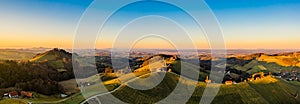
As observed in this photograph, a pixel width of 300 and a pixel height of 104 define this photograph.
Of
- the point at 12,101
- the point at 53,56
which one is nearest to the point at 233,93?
the point at 12,101

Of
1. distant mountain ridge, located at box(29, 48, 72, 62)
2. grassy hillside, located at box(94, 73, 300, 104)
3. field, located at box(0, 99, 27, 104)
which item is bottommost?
grassy hillside, located at box(94, 73, 300, 104)

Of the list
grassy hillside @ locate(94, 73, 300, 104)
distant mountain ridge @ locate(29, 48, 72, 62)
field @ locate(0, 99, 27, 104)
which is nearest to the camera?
field @ locate(0, 99, 27, 104)

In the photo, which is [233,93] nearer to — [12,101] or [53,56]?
[12,101]

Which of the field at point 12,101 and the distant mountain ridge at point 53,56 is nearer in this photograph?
the field at point 12,101

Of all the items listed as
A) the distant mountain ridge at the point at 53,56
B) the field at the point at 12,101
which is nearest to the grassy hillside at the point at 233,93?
the field at the point at 12,101

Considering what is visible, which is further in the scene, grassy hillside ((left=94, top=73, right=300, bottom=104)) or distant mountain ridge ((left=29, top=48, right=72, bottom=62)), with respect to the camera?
distant mountain ridge ((left=29, top=48, right=72, bottom=62))

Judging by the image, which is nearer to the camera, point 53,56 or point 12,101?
point 12,101

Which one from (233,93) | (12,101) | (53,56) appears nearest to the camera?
(12,101)

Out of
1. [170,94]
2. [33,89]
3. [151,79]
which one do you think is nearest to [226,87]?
[170,94]

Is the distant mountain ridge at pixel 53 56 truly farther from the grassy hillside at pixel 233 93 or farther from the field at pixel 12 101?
the field at pixel 12 101

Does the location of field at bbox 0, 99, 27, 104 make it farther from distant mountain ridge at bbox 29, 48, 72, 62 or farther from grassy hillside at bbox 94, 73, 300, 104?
distant mountain ridge at bbox 29, 48, 72, 62

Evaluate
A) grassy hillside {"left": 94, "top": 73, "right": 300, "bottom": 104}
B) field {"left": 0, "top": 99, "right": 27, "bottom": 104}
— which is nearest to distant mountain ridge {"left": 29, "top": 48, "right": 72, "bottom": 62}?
grassy hillside {"left": 94, "top": 73, "right": 300, "bottom": 104}

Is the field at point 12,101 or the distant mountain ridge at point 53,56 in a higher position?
the distant mountain ridge at point 53,56
